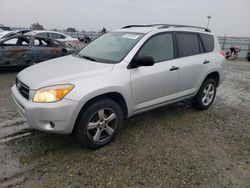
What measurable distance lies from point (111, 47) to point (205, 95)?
8.01 feet

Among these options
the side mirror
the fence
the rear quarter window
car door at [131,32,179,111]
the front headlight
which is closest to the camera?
the front headlight

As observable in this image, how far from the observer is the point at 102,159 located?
10.6 ft

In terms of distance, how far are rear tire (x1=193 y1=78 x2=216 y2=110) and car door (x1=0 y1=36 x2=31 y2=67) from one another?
19.6 ft

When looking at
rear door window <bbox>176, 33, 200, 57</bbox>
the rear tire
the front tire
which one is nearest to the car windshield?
the front tire

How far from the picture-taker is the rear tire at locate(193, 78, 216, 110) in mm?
5057

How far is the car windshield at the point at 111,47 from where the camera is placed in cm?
375

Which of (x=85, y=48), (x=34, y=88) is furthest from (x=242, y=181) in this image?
(x=85, y=48)

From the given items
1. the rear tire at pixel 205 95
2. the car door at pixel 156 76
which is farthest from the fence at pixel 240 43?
the car door at pixel 156 76

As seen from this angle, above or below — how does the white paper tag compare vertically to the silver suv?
above

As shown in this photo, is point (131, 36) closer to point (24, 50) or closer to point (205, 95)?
point (205, 95)

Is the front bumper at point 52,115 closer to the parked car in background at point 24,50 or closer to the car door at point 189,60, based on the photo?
→ the car door at point 189,60

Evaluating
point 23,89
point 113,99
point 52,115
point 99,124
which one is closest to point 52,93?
point 52,115

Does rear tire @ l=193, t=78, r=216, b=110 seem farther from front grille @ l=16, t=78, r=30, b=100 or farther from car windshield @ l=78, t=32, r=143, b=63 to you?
front grille @ l=16, t=78, r=30, b=100

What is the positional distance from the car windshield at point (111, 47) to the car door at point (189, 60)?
96cm
